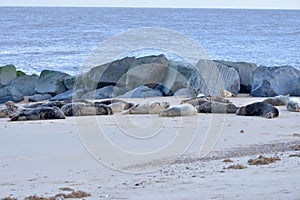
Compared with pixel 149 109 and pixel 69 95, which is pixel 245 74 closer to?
pixel 69 95

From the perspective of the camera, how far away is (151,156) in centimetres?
765

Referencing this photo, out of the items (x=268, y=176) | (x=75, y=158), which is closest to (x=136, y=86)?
(x=75, y=158)

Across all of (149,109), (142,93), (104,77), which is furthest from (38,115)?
(104,77)

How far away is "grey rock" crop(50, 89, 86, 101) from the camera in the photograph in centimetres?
1656

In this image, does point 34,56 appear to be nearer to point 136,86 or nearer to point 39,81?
point 39,81

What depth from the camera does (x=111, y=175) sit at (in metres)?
6.51

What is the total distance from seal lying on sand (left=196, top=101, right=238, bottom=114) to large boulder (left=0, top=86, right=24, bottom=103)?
6867mm

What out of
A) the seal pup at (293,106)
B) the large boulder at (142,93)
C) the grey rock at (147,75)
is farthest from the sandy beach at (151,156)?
the grey rock at (147,75)

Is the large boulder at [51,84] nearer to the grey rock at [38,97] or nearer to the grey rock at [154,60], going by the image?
the grey rock at [38,97]

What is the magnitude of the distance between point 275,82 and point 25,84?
23.6 ft

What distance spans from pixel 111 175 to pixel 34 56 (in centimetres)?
2577

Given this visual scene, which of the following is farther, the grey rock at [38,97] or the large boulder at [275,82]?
the grey rock at [38,97]

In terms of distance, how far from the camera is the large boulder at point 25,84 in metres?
18.5

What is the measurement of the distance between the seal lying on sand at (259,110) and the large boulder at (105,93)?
221 inches
